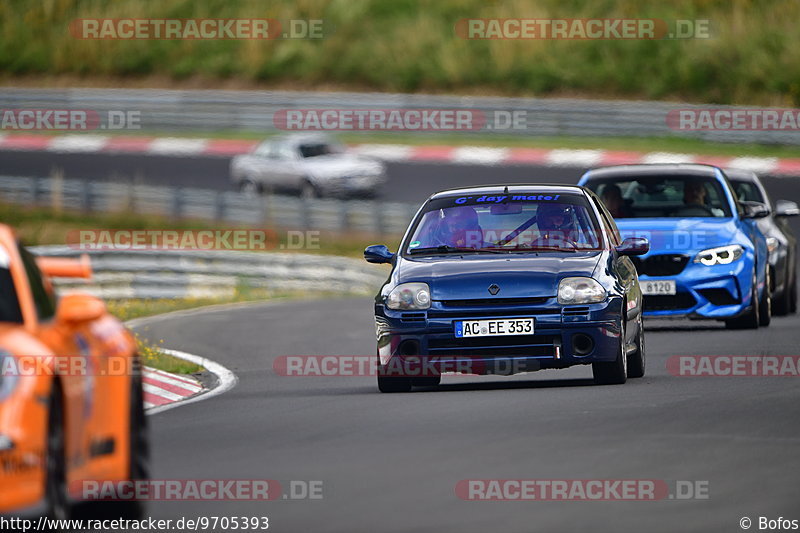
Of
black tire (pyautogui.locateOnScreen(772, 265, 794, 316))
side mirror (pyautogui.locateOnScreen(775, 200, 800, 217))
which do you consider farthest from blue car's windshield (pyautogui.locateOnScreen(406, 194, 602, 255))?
black tire (pyautogui.locateOnScreen(772, 265, 794, 316))

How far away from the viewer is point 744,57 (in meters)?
44.9

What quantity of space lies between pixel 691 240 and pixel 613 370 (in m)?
4.88

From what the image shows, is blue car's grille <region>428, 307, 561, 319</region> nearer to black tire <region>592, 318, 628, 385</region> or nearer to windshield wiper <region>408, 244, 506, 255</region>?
black tire <region>592, 318, 628, 385</region>

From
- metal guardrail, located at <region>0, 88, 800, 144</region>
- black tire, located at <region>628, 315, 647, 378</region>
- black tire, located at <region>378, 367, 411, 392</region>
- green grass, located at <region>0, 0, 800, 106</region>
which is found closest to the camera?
black tire, located at <region>378, 367, 411, 392</region>

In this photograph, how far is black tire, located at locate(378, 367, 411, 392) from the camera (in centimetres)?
1267

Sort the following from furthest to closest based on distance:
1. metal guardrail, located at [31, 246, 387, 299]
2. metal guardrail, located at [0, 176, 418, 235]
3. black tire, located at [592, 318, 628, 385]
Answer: metal guardrail, located at [0, 176, 418, 235], metal guardrail, located at [31, 246, 387, 299], black tire, located at [592, 318, 628, 385]

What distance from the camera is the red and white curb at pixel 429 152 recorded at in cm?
3709

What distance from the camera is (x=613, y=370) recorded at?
12656 millimetres

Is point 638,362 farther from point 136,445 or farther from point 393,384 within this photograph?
point 136,445

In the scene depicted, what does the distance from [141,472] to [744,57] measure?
38.8 m

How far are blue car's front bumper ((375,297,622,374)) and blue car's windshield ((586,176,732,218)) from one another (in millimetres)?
5548

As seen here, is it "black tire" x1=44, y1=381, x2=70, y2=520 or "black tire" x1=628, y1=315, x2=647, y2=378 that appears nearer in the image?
"black tire" x1=44, y1=381, x2=70, y2=520

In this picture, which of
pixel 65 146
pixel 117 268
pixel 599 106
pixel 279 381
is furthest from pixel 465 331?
pixel 65 146

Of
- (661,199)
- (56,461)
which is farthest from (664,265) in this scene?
(56,461)
